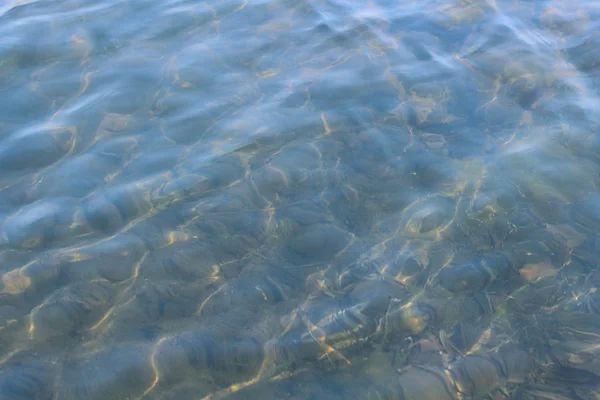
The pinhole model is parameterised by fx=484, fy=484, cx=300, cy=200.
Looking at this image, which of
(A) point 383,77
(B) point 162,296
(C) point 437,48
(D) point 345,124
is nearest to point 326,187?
(D) point 345,124

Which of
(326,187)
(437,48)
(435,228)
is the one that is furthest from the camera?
(437,48)

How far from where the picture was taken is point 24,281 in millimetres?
3623

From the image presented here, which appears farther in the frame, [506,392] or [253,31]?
[253,31]

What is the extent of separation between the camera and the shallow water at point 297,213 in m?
3.25

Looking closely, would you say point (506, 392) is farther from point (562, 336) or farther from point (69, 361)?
point (69, 361)

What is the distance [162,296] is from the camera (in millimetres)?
3619

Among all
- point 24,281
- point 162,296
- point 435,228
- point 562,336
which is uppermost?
point 24,281

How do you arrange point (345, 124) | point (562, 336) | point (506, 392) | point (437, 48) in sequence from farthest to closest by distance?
point (437, 48) → point (345, 124) → point (562, 336) → point (506, 392)

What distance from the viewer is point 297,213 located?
4.25m

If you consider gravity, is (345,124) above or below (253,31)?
below

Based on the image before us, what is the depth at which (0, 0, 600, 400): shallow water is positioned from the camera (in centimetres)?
325

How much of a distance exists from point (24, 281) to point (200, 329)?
1.41m

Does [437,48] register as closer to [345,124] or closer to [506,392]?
[345,124]

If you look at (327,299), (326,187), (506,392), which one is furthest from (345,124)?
(506,392)
